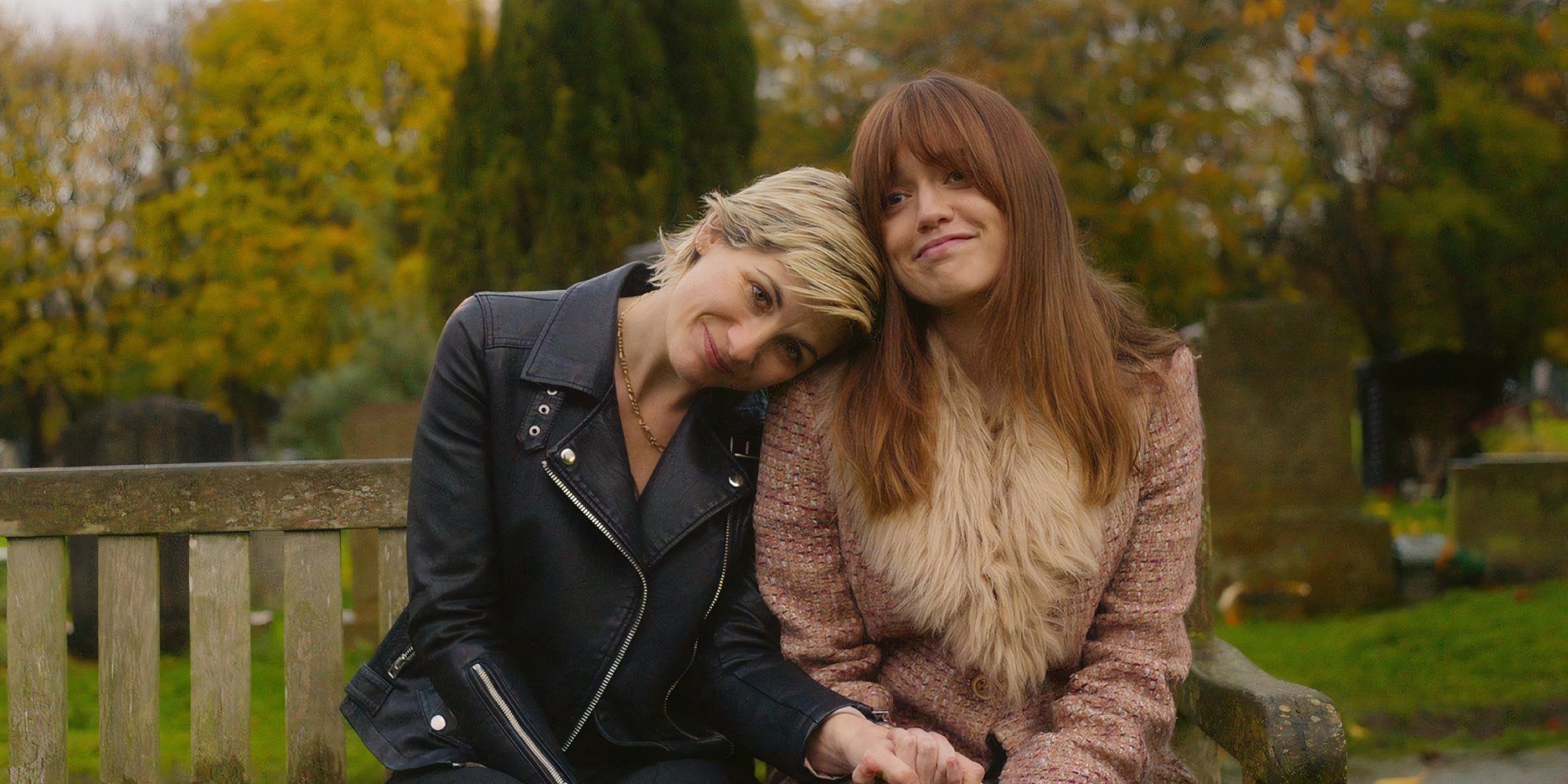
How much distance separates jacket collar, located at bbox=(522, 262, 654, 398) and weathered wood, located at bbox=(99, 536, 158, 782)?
0.96 m

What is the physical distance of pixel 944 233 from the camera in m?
2.44

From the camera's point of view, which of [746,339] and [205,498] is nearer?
[746,339]

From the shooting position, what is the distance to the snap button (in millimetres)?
2541

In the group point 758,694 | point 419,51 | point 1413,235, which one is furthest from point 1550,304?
point 758,694

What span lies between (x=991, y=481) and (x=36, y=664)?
1940mm

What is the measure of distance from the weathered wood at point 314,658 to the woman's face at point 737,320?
916mm

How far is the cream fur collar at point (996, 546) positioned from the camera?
96.9 inches

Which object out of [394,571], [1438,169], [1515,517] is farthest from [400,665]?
[1438,169]

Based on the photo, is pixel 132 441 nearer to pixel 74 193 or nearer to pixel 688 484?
pixel 688 484

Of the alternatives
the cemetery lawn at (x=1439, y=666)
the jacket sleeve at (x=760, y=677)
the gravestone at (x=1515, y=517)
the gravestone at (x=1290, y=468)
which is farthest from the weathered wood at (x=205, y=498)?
the gravestone at (x=1515, y=517)

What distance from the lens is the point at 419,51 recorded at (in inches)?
743

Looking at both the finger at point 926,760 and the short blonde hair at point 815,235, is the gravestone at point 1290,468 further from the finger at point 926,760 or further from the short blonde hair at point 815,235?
the finger at point 926,760

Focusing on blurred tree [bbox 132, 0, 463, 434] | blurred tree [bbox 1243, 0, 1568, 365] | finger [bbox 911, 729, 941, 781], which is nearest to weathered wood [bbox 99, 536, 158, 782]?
finger [bbox 911, 729, 941, 781]

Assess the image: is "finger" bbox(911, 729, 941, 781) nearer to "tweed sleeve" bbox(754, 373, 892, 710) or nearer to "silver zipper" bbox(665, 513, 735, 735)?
"tweed sleeve" bbox(754, 373, 892, 710)
